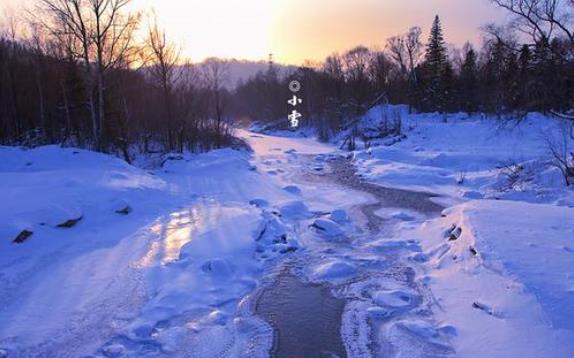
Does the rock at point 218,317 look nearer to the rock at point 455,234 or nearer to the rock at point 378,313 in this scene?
the rock at point 378,313

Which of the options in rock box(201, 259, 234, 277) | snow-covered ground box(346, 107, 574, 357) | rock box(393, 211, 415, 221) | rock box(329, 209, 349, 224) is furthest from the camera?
rock box(393, 211, 415, 221)

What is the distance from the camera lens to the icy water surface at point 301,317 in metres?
5.82

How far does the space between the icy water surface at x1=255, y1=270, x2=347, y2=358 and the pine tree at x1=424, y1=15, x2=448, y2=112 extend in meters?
37.8

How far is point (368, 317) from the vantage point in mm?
6719

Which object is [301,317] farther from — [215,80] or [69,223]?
[215,80]

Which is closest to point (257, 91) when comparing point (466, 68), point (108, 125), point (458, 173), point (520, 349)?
point (466, 68)

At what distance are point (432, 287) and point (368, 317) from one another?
58.2 inches

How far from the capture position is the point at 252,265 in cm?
890

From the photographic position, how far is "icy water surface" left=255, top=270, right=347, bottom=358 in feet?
19.1

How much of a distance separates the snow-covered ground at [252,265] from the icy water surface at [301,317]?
149 mm

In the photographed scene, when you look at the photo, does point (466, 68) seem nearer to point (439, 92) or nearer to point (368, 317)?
point (439, 92)

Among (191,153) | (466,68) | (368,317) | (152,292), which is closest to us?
(368,317)

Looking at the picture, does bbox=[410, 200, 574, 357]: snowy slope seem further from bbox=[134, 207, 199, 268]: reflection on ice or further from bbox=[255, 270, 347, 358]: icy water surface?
bbox=[134, 207, 199, 268]: reflection on ice

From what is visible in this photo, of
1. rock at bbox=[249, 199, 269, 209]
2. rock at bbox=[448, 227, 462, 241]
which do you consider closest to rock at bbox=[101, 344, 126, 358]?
rock at bbox=[448, 227, 462, 241]
